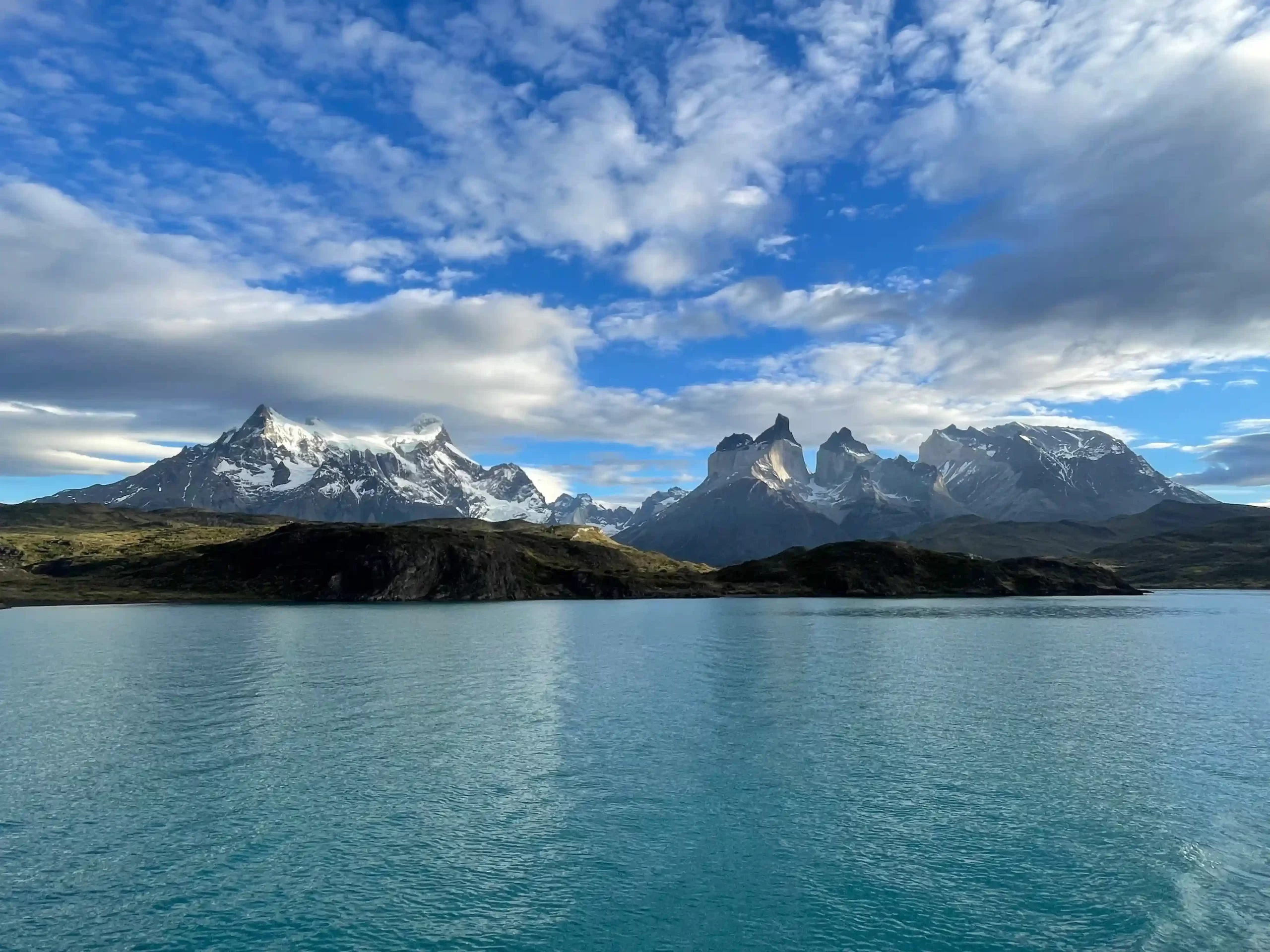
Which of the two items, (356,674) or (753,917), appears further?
(356,674)

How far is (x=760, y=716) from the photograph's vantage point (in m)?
79.3

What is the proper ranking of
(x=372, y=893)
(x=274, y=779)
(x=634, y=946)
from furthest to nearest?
(x=274, y=779), (x=372, y=893), (x=634, y=946)

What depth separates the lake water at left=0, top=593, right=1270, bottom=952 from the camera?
116 feet

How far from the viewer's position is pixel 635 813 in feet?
162

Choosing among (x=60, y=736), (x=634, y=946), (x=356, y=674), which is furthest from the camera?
(x=356, y=674)

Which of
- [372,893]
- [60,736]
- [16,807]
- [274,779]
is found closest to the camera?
[372,893]

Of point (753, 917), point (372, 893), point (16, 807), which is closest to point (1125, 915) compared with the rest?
point (753, 917)

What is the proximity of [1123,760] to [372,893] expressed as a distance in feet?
185

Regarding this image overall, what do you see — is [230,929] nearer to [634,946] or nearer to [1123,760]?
[634,946]

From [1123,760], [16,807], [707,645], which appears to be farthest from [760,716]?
[707,645]

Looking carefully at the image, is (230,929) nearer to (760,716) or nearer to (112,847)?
(112,847)

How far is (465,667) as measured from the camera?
115 m

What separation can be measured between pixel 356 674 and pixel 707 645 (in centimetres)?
6701

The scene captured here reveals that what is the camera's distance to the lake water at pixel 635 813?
116 ft
